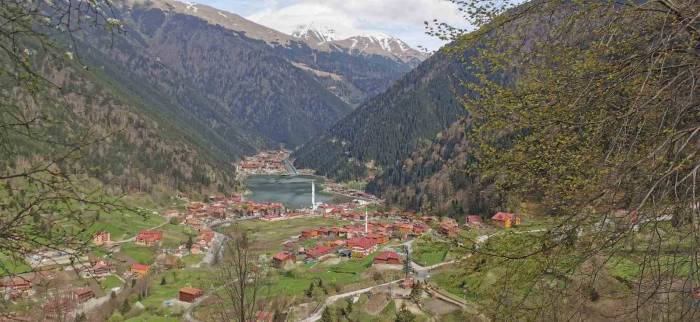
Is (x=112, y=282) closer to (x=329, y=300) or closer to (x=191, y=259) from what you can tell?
(x=191, y=259)

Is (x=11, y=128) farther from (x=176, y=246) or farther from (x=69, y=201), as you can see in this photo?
(x=176, y=246)

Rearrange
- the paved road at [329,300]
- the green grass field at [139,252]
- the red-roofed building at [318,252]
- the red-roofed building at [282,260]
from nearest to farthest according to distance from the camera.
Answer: the paved road at [329,300] → the red-roofed building at [282,260] → the red-roofed building at [318,252] → the green grass field at [139,252]

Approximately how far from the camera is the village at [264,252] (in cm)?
3828

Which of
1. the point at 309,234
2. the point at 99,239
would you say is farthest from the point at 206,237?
the point at 99,239

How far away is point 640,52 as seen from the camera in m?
5.77

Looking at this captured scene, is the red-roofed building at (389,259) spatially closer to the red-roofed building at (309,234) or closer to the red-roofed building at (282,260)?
the red-roofed building at (282,260)

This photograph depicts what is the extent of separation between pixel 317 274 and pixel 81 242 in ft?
168

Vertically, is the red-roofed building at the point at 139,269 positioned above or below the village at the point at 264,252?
below

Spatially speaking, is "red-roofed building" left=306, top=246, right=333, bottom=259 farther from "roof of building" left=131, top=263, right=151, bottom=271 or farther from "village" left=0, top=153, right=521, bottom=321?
"roof of building" left=131, top=263, right=151, bottom=271

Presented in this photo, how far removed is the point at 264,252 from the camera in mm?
70875

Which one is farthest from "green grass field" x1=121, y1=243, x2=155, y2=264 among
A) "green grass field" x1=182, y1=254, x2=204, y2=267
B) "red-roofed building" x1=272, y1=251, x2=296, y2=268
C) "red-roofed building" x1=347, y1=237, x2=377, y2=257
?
"red-roofed building" x1=347, y1=237, x2=377, y2=257

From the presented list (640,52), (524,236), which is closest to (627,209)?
(524,236)

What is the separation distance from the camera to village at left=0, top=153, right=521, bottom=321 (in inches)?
1507

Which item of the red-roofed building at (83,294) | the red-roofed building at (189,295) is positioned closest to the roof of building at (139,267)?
the red-roofed building at (83,294)
